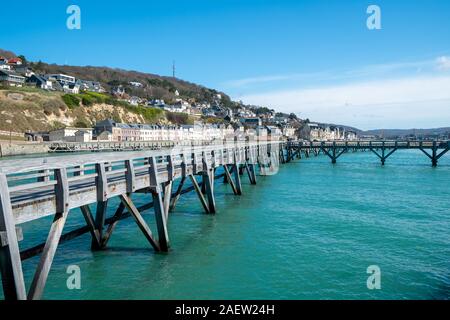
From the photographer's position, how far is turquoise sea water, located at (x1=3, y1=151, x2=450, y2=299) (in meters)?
10.7

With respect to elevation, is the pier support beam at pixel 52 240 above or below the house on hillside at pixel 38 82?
below

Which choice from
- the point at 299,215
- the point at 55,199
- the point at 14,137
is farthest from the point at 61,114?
the point at 55,199

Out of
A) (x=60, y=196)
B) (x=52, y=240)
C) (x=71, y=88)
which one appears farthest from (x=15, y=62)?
(x=52, y=240)

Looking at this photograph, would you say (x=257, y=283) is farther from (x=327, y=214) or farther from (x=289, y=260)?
(x=327, y=214)

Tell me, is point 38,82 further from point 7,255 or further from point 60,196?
point 7,255

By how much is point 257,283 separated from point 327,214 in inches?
435

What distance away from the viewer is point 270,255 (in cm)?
1369

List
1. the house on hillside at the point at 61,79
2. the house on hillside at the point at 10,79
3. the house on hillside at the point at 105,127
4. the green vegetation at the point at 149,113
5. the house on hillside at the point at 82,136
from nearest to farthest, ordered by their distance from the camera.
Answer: the house on hillside at the point at 82,136 < the house on hillside at the point at 105,127 < the house on hillside at the point at 10,79 < the house on hillside at the point at 61,79 < the green vegetation at the point at 149,113

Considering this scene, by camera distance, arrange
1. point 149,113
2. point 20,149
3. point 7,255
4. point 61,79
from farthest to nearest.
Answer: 1. point 149,113
2. point 61,79
3. point 20,149
4. point 7,255

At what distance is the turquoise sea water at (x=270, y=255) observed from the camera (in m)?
10.7

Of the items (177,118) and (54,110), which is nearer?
(54,110)

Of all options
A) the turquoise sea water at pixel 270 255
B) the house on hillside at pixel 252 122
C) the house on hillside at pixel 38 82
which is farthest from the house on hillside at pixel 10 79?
the turquoise sea water at pixel 270 255

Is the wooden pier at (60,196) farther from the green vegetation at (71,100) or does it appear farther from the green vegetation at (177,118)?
the green vegetation at (177,118)
